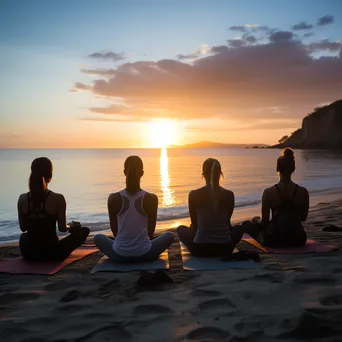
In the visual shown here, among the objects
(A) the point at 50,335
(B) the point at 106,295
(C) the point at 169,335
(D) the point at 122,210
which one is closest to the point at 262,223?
(D) the point at 122,210

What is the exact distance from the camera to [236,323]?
3.52 metres

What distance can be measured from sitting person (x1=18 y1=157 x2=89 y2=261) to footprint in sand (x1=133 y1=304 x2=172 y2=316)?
7.90 feet

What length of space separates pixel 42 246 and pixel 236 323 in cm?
345

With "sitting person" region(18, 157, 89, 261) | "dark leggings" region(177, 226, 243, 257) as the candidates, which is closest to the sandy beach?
"sitting person" region(18, 157, 89, 261)

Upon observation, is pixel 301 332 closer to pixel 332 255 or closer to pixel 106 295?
pixel 106 295

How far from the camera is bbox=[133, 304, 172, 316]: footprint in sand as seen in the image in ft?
12.6

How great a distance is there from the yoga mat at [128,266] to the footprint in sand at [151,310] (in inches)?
58.8

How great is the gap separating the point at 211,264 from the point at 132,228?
4.05 ft

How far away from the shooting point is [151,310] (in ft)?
12.8

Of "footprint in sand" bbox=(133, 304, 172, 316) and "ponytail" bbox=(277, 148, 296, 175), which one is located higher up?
"ponytail" bbox=(277, 148, 296, 175)

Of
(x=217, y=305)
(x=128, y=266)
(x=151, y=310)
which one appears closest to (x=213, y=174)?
(x=128, y=266)

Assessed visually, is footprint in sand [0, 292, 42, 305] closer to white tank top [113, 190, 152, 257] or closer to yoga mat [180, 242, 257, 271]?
white tank top [113, 190, 152, 257]

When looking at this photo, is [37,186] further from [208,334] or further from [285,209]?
[285,209]

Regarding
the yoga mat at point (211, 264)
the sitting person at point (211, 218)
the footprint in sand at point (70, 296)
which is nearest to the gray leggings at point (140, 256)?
the yoga mat at point (211, 264)
